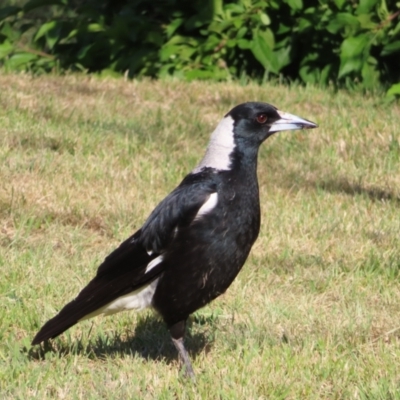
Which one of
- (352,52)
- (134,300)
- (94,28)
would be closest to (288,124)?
(134,300)

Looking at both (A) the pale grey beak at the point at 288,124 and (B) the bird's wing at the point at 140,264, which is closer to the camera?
(B) the bird's wing at the point at 140,264

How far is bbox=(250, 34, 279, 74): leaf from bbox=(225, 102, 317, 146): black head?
11.0 ft

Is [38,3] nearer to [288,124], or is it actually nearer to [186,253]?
[288,124]

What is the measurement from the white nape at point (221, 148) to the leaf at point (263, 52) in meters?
3.44

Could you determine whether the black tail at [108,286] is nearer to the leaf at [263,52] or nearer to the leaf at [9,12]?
the leaf at [263,52]

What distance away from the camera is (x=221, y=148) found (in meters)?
3.72

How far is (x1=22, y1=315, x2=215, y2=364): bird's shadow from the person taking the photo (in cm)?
367

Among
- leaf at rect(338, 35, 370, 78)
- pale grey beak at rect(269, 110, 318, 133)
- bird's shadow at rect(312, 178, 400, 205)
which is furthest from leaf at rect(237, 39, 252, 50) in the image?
pale grey beak at rect(269, 110, 318, 133)

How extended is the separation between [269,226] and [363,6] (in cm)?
236

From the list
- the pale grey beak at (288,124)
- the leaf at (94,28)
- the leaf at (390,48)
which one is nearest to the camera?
the pale grey beak at (288,124)

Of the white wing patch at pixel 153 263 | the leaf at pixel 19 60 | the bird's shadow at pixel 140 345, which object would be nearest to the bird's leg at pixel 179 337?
the bird's shadow at pixel 140 345

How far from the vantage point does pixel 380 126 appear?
6234mm

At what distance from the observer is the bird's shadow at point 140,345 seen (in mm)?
3666

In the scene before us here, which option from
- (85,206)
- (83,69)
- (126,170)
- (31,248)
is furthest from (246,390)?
(83,69)
